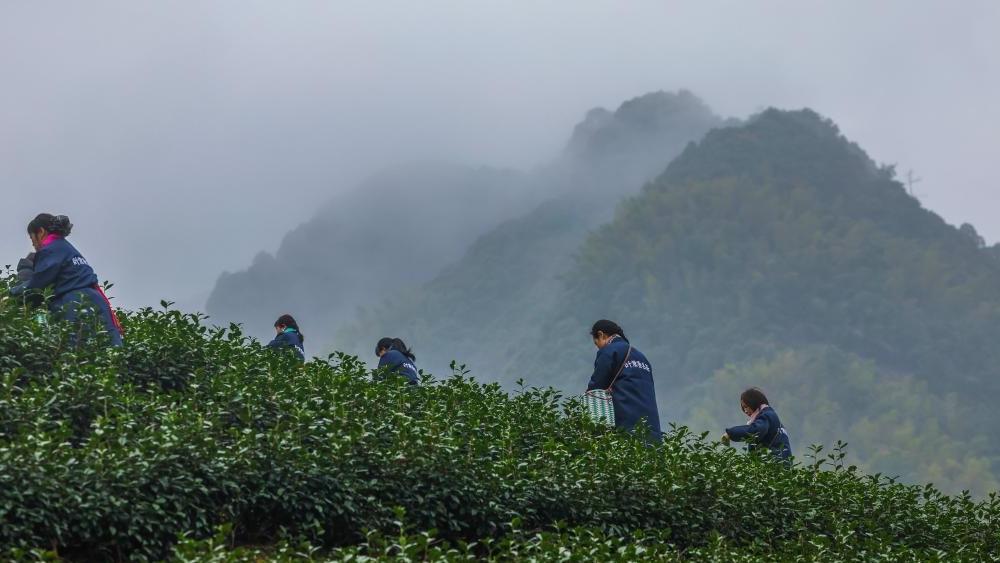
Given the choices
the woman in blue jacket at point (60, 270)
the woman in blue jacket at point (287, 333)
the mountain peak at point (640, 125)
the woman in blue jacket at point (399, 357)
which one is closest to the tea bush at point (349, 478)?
the woman in blue jacket at point (60, 270)

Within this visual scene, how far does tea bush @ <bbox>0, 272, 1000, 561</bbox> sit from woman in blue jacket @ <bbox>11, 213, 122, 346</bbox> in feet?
1.62

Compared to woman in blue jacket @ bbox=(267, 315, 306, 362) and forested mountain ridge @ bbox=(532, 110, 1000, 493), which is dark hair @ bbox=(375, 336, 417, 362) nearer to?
woman in blue jacket @ bbox=(267, 315, 306, 362)

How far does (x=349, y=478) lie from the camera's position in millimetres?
8617

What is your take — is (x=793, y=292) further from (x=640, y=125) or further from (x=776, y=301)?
(x=640, y=125)

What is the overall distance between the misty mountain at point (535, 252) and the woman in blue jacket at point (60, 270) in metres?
107

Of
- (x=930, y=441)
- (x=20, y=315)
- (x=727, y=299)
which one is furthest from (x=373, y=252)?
(x=20, y=315)

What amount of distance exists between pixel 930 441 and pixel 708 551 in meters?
88.9

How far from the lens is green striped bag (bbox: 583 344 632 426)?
40.0ft

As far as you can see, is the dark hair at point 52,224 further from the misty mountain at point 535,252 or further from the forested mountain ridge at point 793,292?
the misty mountain at point 535,252

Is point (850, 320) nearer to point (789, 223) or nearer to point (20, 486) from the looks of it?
point (789, 223)

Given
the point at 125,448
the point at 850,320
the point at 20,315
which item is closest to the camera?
the point at 125,448

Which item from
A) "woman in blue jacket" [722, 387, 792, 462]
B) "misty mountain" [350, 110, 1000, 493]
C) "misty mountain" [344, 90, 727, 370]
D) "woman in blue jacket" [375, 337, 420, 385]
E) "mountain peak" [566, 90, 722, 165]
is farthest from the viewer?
"mountain peak" [566, 90, 722, 165]

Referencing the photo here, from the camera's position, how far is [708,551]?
8.70 metres

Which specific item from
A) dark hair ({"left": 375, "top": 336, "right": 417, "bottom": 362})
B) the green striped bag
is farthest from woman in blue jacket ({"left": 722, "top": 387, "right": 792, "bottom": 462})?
dark hair ({"left": 375, "top": 336, "right": 417, "bottom": 362})
